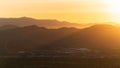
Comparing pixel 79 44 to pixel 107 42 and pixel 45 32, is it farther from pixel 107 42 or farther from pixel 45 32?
pixel 45 32

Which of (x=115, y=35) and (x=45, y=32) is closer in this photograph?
(x=115, y=35)

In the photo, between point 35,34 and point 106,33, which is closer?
point 106,33

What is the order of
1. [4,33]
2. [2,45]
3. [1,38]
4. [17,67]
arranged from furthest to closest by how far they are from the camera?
1. [4,33]
2. [1,38]
3. [2,45]
4. [17,67]

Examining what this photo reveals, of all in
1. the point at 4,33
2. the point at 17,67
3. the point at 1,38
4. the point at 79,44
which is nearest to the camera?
the point at 17,67

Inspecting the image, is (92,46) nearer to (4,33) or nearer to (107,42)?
(107,42)

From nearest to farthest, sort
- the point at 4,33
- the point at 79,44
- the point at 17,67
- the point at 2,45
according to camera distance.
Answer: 1. the point at 17,67
2. the point at 2,45
3. the point at 79,44
4. the point at 4,33

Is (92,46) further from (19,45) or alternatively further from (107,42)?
(19,45)

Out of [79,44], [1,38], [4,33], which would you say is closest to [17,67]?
[79,44]

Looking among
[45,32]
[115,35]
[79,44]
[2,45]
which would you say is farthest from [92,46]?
[45,32]
